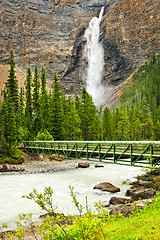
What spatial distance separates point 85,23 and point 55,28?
2303 centimetres

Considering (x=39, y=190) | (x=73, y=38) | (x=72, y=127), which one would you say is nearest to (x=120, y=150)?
(x=39, y=190)

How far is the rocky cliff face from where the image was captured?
132 metres

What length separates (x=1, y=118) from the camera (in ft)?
104

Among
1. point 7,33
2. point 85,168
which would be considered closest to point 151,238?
point 85,168

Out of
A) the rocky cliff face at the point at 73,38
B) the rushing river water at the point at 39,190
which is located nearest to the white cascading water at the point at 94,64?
the rocky cliff face at the point at 73,38

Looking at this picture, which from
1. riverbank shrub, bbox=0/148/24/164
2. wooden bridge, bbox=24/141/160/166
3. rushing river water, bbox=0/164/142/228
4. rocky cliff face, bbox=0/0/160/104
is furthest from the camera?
rocky cliff face, bbox=0/0/160/104

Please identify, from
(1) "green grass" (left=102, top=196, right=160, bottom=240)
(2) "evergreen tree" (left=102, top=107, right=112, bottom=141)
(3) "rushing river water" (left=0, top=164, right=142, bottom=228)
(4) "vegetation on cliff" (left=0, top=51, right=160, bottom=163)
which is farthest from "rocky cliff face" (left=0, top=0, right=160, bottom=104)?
(1) "green grass" (left=102, top=196, right=160, bottom=240)

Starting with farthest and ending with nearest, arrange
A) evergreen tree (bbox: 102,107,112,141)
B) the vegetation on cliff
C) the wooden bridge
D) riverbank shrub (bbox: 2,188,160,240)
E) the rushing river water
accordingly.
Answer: evergreen tree (bbox: 102,107,112,141), the vegetation on cliff, the wooden bridge, the rushing river water, riverbank shrub (bbox: 2,188,160,240)

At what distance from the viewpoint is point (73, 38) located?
14600 cm

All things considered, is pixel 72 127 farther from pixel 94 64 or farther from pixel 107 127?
pixel 94 64

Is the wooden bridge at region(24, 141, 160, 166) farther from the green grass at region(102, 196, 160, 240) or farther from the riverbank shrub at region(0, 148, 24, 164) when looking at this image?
the riverbank shrub at region(0, 148, 24, 164)

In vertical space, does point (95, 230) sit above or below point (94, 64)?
below

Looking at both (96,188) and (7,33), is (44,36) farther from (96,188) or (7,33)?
(96,188)

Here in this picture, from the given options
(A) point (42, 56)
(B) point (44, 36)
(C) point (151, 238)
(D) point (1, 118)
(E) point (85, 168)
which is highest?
(B) point (44, 36)
